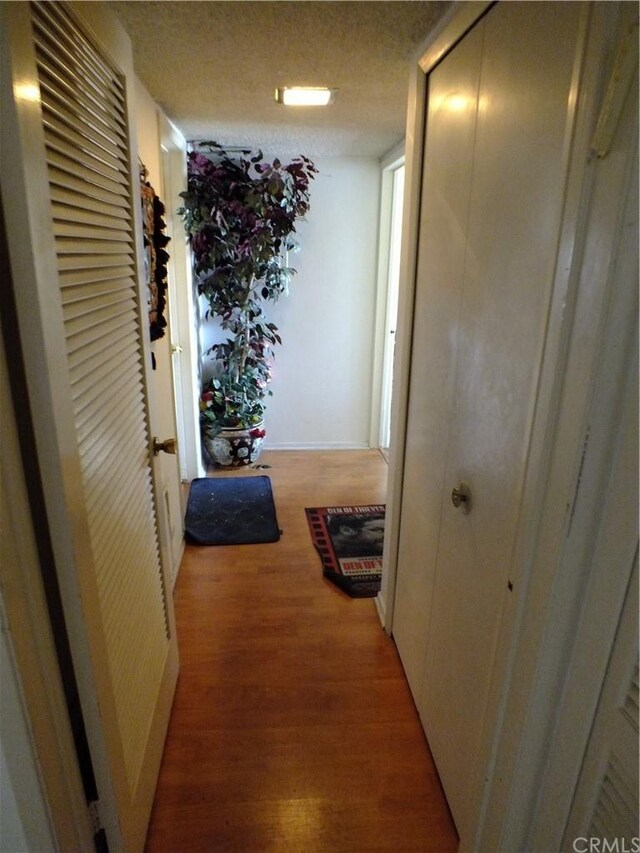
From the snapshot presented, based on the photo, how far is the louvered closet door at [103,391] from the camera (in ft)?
2.76

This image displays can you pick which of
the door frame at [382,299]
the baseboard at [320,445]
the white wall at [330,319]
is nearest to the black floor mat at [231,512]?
the baseboard at [320,445]

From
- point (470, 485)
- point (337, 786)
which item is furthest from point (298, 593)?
point (470, 485)

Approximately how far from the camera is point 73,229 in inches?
36.0

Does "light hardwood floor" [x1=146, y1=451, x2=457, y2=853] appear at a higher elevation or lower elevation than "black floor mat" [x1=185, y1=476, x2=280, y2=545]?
lower

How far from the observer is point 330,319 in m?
3.70

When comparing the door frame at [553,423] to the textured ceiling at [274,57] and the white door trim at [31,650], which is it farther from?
the white door trim at [31,650]

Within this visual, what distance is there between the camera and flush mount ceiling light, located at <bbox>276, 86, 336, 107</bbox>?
6.34 feet

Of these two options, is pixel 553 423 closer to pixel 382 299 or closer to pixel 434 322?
pixel 434 322

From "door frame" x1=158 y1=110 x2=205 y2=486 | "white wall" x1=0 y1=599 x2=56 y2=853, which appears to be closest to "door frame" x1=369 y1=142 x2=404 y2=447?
"door frame" x1=158 y1=110 x2=205 y2=486

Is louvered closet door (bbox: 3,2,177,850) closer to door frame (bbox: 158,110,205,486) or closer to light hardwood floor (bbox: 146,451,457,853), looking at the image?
light hardwood floor (bbox: 146,451,457,853)

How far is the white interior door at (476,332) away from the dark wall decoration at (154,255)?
1.02 metres

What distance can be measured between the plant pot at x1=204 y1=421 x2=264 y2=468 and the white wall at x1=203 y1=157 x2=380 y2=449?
350 millimetres

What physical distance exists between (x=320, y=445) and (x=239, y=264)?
155cm

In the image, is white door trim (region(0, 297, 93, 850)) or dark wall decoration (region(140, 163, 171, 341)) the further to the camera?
dark wall decoration (region(140, 163, 171, 341))
